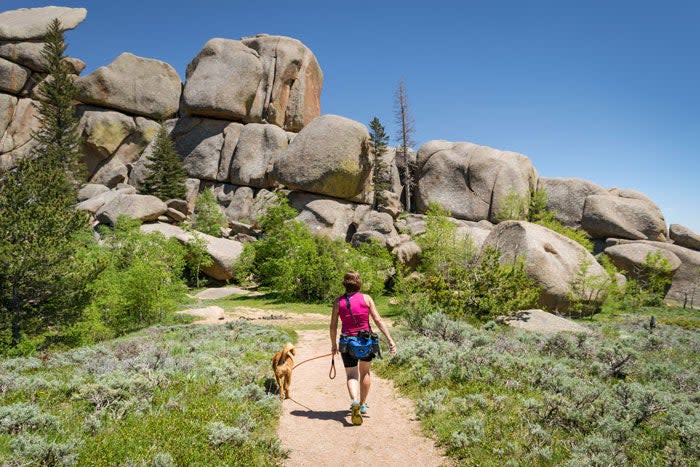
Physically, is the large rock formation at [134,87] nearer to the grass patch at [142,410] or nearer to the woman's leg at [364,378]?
the grass patch at [142,410]

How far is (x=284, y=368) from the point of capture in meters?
9.16

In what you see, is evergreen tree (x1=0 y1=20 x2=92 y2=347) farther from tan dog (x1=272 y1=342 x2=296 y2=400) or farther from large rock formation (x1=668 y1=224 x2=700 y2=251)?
large rock formation (x1=668 y1=224 x2=700 y2=251)

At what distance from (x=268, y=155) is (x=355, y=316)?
43890 millimetres

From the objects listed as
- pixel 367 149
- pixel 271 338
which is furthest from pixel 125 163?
pixel 271 338

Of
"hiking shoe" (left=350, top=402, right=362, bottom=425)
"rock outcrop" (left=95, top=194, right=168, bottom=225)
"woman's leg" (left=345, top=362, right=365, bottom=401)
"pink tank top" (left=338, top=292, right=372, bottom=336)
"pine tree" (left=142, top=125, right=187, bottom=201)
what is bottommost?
"hiking shoe" (left=350, top=402, right=362, bottom=425)

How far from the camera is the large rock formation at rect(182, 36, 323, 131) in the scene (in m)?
49.8

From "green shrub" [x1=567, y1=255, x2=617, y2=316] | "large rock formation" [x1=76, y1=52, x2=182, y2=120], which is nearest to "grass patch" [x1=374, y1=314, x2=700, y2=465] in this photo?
"green shrub" [x1=567, y1=255, x2=617, y2=316]

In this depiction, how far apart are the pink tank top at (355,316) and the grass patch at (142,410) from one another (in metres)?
2.14

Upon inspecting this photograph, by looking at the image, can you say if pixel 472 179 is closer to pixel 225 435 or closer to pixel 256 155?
pixel 256 155

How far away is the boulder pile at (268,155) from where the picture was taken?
4441 cm

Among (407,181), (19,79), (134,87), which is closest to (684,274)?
(407,181)

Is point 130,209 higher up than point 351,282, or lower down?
higher up

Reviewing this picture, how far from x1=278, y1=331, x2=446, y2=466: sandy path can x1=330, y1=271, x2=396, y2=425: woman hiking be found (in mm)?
473

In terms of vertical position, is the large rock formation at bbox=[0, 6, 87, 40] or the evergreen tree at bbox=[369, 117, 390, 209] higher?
the large rock formation at bbox=[0, 6, 87, 40]
